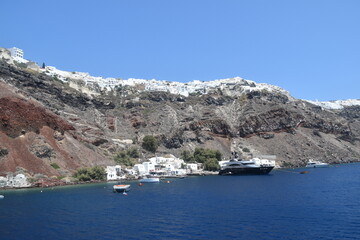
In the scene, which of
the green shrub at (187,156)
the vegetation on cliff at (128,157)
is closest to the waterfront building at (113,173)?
the vegetation on cliff at (128,157)

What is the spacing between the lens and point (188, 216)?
49.4 m

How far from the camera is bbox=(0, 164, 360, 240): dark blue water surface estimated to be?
130ft

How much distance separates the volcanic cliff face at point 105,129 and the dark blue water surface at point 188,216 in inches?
1422

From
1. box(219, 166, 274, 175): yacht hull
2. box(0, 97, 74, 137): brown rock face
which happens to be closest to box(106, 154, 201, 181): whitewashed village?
box(219, 166, 274, 175): yacht hull

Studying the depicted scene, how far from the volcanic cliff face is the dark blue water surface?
118 ft

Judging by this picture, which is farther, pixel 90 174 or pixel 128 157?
pixel 128 157

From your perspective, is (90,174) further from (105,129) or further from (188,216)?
(188,216)

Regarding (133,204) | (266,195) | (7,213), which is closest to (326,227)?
(266,195)

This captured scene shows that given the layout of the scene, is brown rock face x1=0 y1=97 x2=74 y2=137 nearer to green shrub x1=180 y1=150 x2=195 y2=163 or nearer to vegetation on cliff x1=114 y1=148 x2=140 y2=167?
vegetation on cliff x1=114 y1=148 x2=140 y2=167

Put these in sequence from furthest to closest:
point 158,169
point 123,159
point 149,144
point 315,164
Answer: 1. point 315,164
2. point 149,144
3. point 158,169
4. point 123,159

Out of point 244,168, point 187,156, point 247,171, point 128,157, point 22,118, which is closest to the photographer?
point 22,118

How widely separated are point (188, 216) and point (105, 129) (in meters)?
118

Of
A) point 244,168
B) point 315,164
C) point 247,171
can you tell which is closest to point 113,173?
point 244,168

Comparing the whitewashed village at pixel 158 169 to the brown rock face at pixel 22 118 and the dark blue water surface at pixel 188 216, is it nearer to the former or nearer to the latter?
the brown rock face at pixel 22 118
